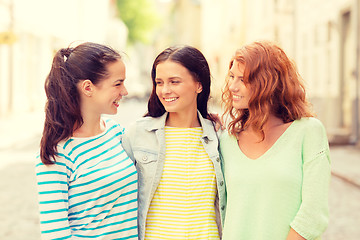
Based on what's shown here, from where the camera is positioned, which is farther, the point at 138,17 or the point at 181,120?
the point at 138,17

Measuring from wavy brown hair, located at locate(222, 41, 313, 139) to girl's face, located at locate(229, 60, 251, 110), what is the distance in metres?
0.02

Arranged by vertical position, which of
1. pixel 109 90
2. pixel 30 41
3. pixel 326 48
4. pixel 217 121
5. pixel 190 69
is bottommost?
pixel 217 121

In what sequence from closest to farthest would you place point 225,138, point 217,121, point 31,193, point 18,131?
1. point 225,138
2. point 217,121
3. point 31,193
4. point 18,131

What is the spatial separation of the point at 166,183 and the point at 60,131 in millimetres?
611

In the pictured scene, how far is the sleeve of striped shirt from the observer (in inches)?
83.8

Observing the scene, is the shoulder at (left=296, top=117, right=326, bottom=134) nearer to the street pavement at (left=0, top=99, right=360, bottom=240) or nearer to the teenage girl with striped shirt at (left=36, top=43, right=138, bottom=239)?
the teenage girl with striped shirt at (left=36, top=43, right=138, bottom=239)

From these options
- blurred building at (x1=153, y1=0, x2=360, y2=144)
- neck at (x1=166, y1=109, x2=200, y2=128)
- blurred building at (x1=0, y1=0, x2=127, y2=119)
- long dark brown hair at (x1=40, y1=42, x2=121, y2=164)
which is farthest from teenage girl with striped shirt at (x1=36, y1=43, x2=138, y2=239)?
blurred building at (x1=0, y1=0, x2=127, y2=119)

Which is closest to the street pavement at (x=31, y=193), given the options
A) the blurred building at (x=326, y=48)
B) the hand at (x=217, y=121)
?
the blurred building at (x=326, y=48)

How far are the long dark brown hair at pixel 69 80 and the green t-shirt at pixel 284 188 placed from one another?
798 millimetres

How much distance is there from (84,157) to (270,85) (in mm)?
939

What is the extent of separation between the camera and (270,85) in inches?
91.5

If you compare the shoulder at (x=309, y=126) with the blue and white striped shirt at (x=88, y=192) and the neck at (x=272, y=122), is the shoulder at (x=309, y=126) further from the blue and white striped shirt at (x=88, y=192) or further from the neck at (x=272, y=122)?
the blue and white striped shirt at (x=88, y=192)

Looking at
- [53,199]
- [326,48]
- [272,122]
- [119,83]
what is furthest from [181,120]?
[326,48]

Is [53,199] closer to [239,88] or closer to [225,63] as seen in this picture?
[239,88]
